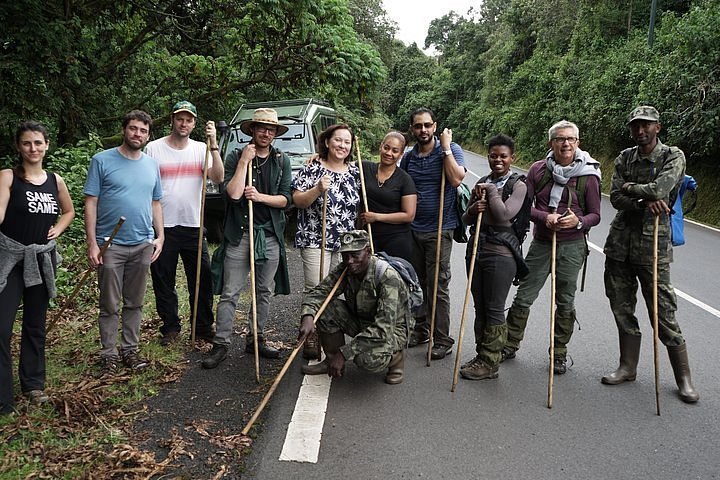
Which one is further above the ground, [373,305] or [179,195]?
[179,195]

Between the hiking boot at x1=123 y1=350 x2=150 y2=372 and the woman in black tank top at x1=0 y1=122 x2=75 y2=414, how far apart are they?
24.6 inches

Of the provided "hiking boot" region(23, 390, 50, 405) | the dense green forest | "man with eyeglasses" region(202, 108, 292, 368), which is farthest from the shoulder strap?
the dense green forest

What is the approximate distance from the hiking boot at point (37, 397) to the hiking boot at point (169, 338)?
122 centimetres

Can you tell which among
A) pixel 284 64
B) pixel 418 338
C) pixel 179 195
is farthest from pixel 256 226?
pixel 284 64

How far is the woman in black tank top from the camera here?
3.64 metres

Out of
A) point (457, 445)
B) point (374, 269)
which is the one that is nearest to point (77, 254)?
point (374, 269)

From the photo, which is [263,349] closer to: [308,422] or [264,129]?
[308,422]

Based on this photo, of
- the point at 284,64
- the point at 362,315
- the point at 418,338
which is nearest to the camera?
the point at 362,315

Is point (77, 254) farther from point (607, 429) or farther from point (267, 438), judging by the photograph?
point (607, 429)

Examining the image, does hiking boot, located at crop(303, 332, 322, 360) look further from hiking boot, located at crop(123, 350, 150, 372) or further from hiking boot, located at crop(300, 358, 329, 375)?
hiking boot, located at crop(123, 350, 150, 372)

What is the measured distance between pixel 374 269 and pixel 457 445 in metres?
1.35

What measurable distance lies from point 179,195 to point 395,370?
7.29 ft

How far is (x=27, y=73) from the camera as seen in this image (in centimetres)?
734

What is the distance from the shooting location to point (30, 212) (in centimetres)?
370
